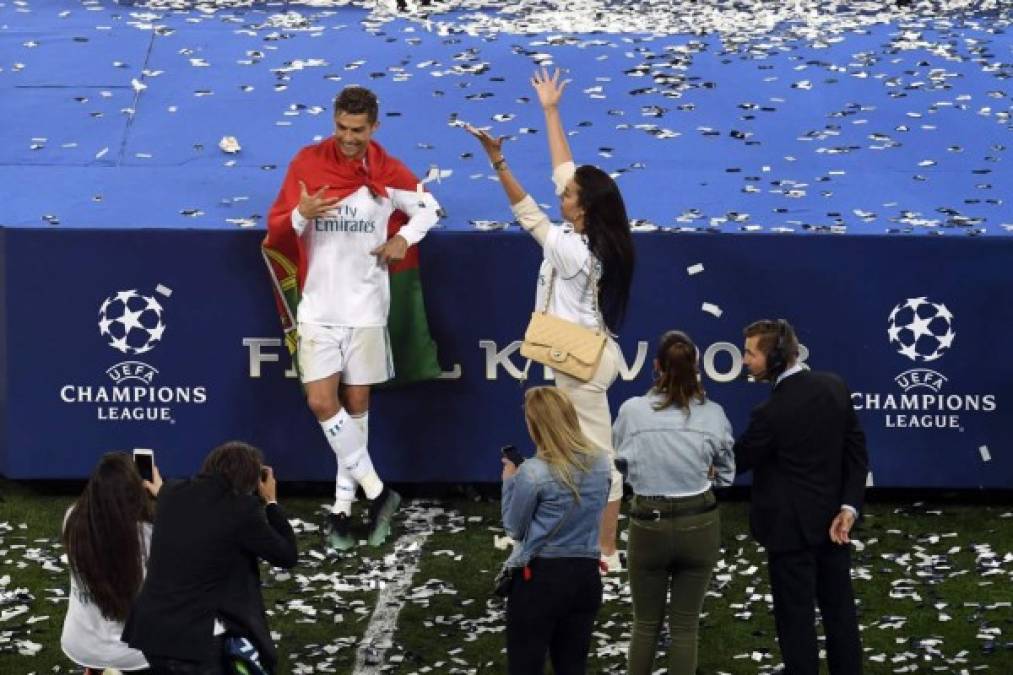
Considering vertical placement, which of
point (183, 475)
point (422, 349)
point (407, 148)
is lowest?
point (183, 475)

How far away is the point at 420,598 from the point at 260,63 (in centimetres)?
431

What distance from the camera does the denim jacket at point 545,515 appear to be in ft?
25.2

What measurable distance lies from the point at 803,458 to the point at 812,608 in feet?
2.00

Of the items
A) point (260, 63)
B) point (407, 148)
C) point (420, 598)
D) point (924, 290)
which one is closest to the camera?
point (420, 598)

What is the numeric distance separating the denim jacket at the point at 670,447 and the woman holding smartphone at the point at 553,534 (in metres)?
0.44

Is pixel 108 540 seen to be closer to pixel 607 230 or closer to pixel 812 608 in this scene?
pixel 812 608

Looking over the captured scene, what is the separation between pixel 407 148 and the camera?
11938 millimetres

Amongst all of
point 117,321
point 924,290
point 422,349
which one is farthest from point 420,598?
point 924,290

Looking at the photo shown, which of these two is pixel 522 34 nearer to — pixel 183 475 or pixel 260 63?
pixel 260 63

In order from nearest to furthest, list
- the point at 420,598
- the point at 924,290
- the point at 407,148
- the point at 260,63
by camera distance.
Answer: the point at 420,598 < the point at 924,290 < the point at 407,148 < the point at 260,63

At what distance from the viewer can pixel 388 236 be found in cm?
1084

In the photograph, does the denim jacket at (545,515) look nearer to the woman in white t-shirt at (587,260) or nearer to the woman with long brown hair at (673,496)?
the woman with long brown hair at (673,496)

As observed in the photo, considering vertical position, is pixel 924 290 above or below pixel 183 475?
above

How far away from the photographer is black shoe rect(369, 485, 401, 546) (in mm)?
10648
